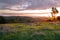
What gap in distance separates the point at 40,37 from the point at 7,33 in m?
0.42

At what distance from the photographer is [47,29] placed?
10.2 ft

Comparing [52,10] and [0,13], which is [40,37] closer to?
[52,10]

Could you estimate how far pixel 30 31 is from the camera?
3088 mm

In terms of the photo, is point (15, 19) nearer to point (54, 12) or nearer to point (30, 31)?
point (30, 31)

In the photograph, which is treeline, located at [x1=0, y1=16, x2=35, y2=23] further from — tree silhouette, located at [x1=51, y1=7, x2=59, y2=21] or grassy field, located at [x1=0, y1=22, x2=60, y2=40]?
tree silhouette, located at [x1=51, y1=7, x2=59, y2=21]

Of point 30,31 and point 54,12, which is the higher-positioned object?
point 54,12

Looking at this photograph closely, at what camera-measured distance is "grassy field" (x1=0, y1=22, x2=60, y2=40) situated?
3064 mm

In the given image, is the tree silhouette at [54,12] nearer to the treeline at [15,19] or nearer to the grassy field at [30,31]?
the grassy field at [30,31]

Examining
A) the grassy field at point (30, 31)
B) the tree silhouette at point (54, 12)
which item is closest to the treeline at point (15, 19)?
the grassy field at point (30, 31)

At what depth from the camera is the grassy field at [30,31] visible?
10.1 ft

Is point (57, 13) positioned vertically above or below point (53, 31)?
above

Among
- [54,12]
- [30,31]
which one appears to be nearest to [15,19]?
[30,31]

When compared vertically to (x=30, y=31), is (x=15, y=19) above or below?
above

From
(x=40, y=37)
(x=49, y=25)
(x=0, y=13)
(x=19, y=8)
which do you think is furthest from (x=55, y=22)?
(x=0, y=13)
